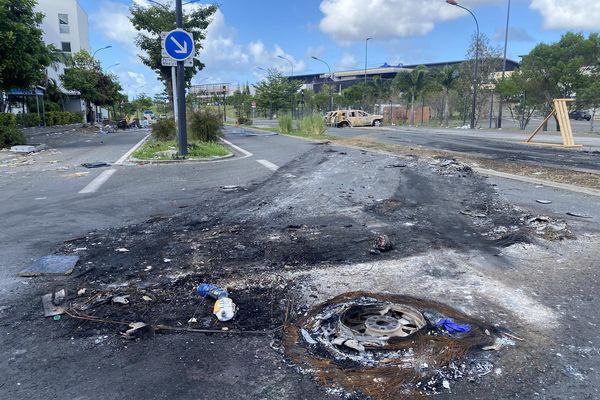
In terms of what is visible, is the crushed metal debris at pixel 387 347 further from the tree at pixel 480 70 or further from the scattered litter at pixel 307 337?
the tree at pixel 480 70

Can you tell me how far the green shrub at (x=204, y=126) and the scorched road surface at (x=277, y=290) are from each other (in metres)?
10.9

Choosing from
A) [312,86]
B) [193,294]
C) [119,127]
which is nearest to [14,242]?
[193,294]

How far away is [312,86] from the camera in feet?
323

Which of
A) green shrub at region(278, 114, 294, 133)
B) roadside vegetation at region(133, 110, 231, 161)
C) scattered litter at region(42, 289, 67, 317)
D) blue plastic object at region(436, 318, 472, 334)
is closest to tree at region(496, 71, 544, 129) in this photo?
green shrub at region(278, 114, 294, 133)

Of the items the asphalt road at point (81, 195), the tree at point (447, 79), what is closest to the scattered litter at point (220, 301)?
the asphalt road at point (81, 195)

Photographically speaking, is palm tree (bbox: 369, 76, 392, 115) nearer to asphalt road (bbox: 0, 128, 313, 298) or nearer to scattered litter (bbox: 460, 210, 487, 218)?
asphalt road (bbox: 0, 128, 313, 298)

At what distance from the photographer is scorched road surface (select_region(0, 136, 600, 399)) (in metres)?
2.74

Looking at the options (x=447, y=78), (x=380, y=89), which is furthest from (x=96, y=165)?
(x=380, y=89)

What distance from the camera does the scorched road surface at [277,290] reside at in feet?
9.00

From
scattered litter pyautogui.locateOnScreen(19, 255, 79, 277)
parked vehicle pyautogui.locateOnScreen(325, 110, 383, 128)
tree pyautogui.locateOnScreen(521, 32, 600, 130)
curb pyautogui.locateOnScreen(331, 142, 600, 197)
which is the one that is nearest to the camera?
scattered litter pyautogui.locateOnScreen(19, 255, 79, 277)

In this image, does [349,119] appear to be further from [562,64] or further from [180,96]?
[180,96]

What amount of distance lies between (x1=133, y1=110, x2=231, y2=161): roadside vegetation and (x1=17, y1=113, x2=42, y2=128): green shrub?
16741 millimetres

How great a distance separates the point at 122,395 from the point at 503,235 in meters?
4.69

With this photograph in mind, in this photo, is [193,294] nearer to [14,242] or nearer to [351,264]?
[351,264]
